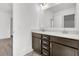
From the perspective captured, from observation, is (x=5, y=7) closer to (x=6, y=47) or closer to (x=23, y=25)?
(x=23, y=25)

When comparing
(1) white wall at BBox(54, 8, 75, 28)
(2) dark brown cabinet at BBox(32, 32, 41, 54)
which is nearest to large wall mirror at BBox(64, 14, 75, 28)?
(1) white wall at BBox(54, 8, 75, 28)

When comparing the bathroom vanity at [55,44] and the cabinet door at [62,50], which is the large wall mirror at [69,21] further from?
the cabinet door at [62,50]

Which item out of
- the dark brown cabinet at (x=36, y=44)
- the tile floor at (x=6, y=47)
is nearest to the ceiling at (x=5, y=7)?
the tile floor at (x=6, y=47)

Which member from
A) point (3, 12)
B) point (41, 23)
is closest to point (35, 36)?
point (41, 23)

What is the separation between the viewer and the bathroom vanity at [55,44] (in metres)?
1.55

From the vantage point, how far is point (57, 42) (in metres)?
1.90

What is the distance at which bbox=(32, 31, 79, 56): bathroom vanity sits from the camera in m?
1.55

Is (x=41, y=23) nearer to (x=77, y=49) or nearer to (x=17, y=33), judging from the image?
(x=17, y=33)

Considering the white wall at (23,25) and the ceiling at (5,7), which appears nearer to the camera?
the ceiling at (5,7)

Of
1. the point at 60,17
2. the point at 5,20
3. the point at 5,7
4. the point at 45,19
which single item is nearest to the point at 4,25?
the point at 5,20

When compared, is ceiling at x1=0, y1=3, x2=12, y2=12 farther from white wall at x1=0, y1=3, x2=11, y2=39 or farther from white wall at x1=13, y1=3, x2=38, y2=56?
white wall at x1=13, y1=3, x2=38, y2=56

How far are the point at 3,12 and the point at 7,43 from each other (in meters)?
0.68

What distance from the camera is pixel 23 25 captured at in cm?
233

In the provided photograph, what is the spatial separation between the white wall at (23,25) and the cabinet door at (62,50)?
2.48 feet
